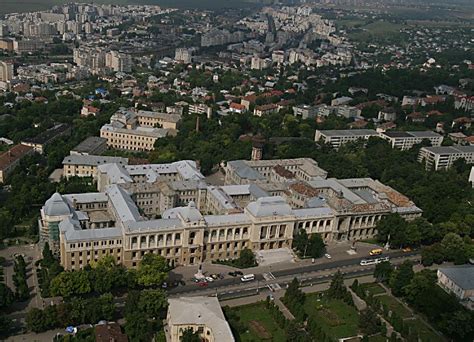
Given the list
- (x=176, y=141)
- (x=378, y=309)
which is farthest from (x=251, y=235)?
(x=176, y=141)

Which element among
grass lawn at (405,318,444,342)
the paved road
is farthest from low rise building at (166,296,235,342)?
grass lawn at (405,318,444,342)

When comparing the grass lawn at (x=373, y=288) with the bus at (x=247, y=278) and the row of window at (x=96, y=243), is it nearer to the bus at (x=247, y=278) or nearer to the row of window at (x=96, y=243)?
the bus at (x=247, y=278)

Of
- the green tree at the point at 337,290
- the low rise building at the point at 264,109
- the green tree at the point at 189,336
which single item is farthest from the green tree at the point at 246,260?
the low rise building at the point at 264,109

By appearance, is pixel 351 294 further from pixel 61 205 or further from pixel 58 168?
pixel 58 168

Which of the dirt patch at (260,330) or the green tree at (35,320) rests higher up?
the green tree at (35,320)

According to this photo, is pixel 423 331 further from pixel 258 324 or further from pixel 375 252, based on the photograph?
pixel 375 252

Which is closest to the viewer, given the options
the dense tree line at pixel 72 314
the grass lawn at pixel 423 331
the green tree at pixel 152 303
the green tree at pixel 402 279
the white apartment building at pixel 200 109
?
the dense tree line at pixel 72 314
